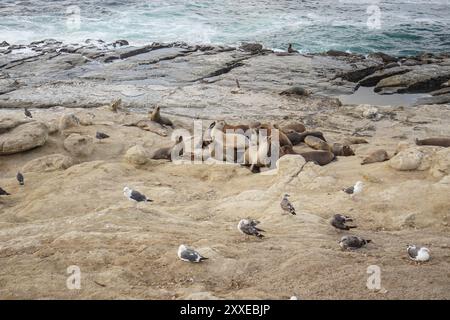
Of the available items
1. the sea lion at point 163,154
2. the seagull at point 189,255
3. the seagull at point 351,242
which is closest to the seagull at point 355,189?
the seagull at point 351,242

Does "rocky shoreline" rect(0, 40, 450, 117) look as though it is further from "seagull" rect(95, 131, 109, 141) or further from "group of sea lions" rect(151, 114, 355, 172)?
"group of sea lions" rect(151, 114, 355, 172)

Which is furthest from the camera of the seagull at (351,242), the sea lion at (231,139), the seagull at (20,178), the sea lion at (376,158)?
the sea lion at (231,139)

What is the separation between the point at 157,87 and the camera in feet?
70.8

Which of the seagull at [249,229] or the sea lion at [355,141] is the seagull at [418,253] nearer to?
the seagull at [249,229]

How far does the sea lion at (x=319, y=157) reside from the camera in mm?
10930

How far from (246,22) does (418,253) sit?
36578mm

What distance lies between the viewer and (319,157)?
11062mm

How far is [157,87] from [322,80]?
26.0ft

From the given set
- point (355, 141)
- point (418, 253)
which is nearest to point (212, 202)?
point (418, 253)

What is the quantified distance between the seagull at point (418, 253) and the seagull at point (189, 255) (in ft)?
8.64
